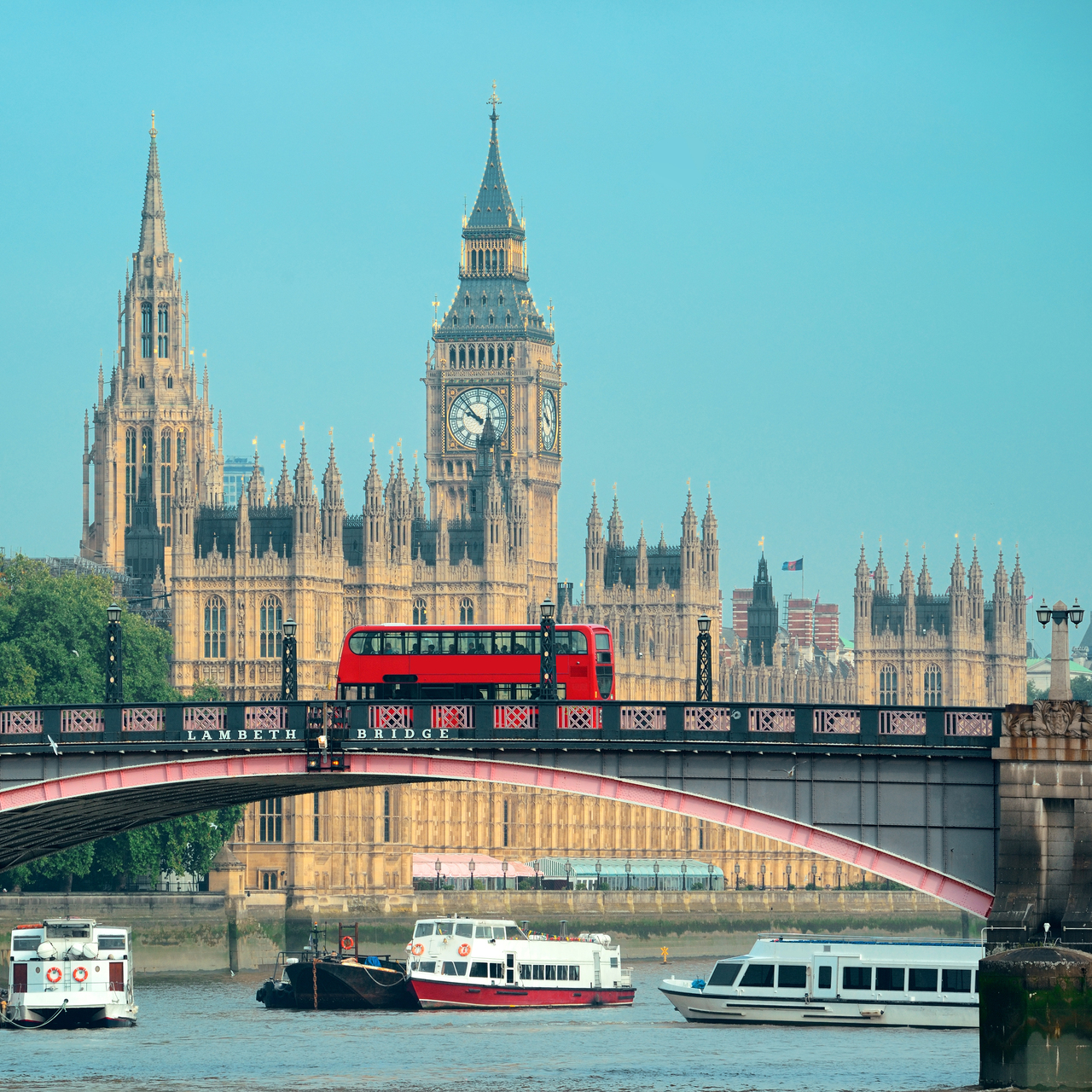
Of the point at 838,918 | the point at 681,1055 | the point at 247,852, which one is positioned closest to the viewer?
the point at 681,1055

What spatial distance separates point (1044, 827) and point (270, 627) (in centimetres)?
8327

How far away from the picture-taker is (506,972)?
107m

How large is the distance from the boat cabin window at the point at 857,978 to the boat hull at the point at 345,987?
48.3 feet

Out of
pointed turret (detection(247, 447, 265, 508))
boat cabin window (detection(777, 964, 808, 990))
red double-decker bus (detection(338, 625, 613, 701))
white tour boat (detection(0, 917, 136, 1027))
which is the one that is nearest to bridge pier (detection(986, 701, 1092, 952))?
red double-decker bus (detection(338, 625, 613, 701))

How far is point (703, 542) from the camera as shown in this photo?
611ft

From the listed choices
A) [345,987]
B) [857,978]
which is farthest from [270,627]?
[857,978]

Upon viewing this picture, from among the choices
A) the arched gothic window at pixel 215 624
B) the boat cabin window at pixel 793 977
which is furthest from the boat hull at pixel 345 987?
the arched gothic window at pixel 215 624

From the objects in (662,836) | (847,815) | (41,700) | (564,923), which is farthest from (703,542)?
(847,815)

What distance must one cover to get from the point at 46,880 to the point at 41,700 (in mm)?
6955

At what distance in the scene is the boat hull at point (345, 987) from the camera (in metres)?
104

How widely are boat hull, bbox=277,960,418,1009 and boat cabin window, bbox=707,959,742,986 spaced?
1060cm

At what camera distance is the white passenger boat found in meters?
95.9

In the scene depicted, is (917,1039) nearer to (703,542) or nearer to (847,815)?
(847,815)

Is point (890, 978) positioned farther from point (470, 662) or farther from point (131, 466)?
point (131, 466)
